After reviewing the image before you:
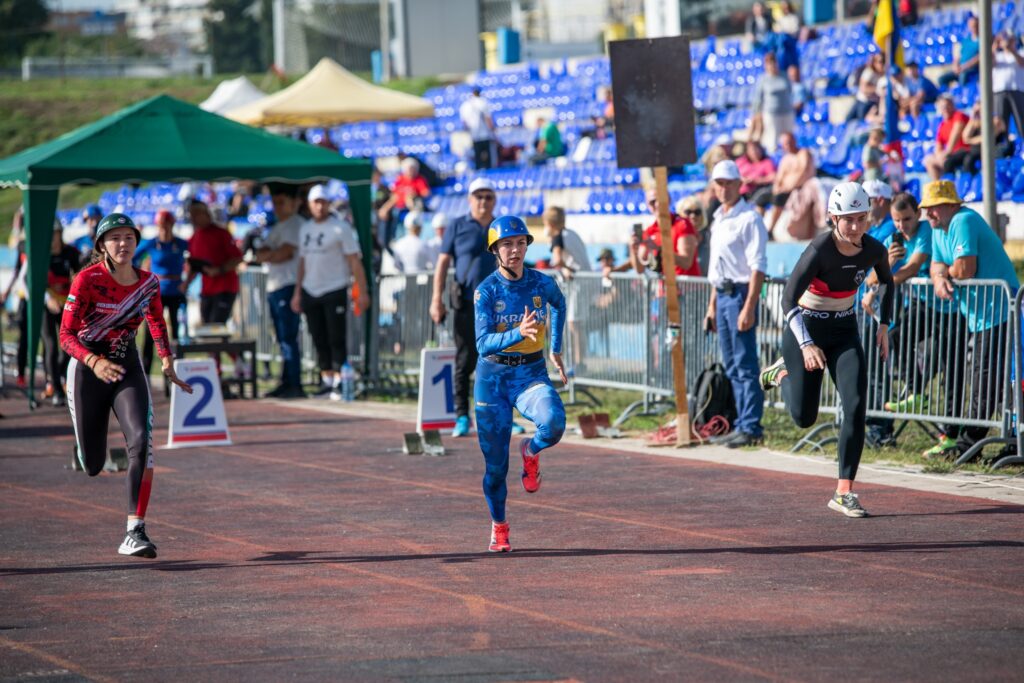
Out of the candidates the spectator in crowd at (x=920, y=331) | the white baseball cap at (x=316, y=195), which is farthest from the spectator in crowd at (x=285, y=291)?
the spectator in crowd at (x=920, y=331)

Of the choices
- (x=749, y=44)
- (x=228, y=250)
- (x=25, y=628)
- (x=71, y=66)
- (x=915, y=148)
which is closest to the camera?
(x=25, y=628)

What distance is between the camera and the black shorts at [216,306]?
65.3 feet

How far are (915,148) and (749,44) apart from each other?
10344 millimetres

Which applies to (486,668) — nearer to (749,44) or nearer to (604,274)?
(604,274)

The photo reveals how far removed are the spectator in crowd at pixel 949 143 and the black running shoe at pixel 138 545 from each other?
41.5 feet

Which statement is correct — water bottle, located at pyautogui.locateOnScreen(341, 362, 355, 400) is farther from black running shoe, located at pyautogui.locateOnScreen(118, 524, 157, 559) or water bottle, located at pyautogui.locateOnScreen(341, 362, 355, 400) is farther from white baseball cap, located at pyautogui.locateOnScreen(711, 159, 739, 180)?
black running shoe, located at pyautogui.locateOnScreen(118, 524, 157, 559)

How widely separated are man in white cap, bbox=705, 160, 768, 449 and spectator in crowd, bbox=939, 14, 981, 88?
37.4ft

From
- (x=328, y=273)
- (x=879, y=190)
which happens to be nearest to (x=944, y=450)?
(x=879, y=190)

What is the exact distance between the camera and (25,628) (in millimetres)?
7715

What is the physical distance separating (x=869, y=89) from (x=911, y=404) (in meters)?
12.4

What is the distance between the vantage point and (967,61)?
77.3 feet

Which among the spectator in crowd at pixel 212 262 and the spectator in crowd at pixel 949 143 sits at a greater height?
the spectator in crowd at pixel 949 143

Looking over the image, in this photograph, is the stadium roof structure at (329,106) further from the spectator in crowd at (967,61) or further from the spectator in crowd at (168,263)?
the spectator in crowd at (967,61)

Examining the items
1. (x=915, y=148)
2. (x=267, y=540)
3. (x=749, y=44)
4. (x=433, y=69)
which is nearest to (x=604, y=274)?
(x=267, y=540)
